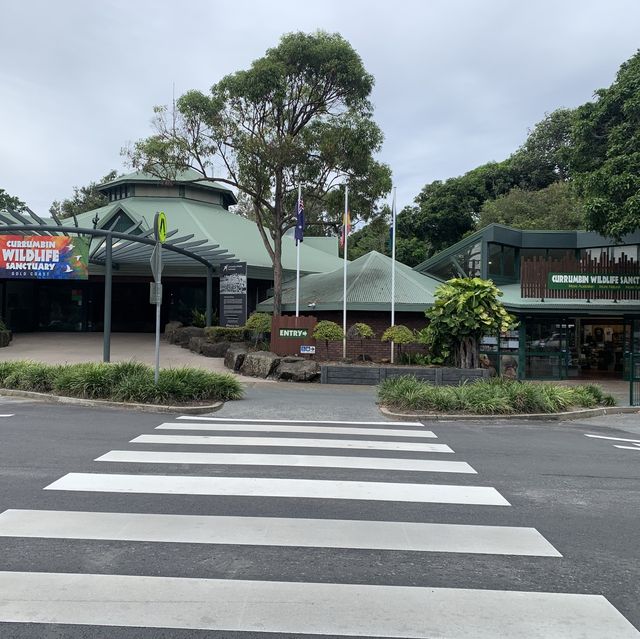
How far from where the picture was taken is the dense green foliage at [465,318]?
727 inches

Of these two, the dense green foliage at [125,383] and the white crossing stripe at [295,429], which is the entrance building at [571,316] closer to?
the dense green foliage at [125,383]

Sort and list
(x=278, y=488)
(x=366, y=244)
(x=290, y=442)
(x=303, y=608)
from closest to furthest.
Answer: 1. (x=303, y=608)
2. (x=278, y=488)
3. (x=290, y=442)
4. (x=366, y=244)

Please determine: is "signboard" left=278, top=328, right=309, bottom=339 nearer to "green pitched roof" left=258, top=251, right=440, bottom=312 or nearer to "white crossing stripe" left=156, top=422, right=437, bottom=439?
"green pitched roof" left=258, top=251, right=440, bottom=312

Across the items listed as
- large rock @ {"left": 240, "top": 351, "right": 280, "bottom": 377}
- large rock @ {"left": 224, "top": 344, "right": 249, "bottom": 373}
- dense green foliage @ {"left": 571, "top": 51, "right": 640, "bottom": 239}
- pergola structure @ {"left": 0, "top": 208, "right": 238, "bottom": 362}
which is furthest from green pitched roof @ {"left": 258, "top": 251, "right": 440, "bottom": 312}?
dense green foliage @ {"left": 571, "top": 51, "right": 640, "bottom": 239}

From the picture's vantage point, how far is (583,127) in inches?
850

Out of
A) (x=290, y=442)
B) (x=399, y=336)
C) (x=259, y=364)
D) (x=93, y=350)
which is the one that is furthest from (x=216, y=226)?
(x=290, y=442)

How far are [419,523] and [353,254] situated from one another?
4579 cm

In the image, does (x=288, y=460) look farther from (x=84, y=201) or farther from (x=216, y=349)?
(x=84, y=201)

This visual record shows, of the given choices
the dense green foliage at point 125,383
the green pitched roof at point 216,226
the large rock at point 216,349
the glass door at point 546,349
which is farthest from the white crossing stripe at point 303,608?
the green pitched roof at point 216,226

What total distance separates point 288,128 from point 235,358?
9.65 m

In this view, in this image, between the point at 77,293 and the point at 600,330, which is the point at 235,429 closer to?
the point at 600,330

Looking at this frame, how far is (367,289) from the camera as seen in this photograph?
83.2 ft

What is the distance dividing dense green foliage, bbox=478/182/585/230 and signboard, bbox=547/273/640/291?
405 inches

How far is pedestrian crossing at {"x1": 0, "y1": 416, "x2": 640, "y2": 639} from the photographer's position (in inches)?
146
